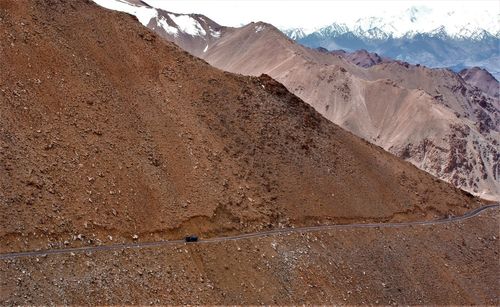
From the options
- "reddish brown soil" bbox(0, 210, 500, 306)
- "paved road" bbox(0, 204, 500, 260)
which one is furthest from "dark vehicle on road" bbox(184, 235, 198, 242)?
"reddish brown soil" bbox(0, 210, 500, 306)

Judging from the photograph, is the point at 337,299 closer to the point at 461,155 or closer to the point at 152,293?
the point at 152,293

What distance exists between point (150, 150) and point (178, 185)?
13.7 ft

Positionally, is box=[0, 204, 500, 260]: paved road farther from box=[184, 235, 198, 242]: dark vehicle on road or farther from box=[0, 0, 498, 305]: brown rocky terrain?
box=[0, 0, 498, 305]: brown rocky terrain

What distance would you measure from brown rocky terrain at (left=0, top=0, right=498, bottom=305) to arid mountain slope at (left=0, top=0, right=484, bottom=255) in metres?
0.14

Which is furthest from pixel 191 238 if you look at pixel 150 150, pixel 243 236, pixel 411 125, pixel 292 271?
pixel 411 125

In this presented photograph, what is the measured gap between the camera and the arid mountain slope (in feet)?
155

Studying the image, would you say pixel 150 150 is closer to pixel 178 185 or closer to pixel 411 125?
pixel 178 185

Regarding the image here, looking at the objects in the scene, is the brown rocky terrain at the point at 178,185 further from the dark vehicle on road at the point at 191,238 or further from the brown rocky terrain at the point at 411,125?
the brown rocky terrain at the point at 411,125

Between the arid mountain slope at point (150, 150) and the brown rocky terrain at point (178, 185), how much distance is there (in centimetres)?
14

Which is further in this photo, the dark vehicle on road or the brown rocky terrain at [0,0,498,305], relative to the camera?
the dark vehicle on road

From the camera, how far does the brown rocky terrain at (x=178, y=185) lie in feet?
148

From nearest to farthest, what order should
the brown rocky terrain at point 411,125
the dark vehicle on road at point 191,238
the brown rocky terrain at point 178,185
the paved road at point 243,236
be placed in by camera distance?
1. the paved road at point 243,236
2. the brown rocky terrain at point 178,185
3. the dark vehicle on road at point 191,238
4. the brown rocky terrain at point 411,125

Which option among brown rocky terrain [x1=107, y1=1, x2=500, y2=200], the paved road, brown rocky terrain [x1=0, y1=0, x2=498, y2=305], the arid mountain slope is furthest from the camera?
brown rocky terrain [x1=107, y1=1, x2=500, y2=200]

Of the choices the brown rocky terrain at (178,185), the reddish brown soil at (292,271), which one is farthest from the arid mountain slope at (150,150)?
the reddish brown soil at (292,271)
